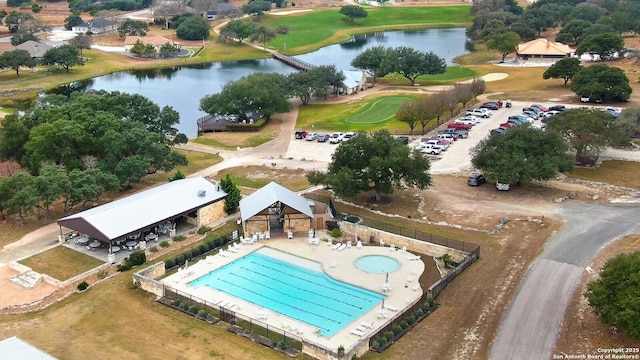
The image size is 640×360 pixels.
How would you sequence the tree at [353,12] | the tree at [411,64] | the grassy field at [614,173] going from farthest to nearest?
the tree at [353,12] → the tree at [411,64] → the grassy field at [614,173]

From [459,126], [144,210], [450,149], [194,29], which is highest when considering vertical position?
[194,29]

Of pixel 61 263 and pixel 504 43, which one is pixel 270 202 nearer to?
pixel 61 263

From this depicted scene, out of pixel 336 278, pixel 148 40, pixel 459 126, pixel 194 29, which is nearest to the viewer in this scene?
pixel 336 278

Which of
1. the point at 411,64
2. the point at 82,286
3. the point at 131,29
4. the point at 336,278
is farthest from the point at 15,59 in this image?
the point at 336,278

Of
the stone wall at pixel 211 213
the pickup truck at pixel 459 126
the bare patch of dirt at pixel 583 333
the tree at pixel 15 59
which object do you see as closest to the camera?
the bare patch of dirt at pixel 583 333

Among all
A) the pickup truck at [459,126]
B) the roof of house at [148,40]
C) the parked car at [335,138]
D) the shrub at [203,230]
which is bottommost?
the shrub at [203,230]

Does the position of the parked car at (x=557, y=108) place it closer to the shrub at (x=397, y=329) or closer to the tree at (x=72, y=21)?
the shrub at (x=397, y=329)

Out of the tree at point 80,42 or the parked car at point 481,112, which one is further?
the tree at point 80,42

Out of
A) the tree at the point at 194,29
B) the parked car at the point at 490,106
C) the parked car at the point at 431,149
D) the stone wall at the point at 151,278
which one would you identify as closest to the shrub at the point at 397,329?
the stone wall at the point at 151,278
